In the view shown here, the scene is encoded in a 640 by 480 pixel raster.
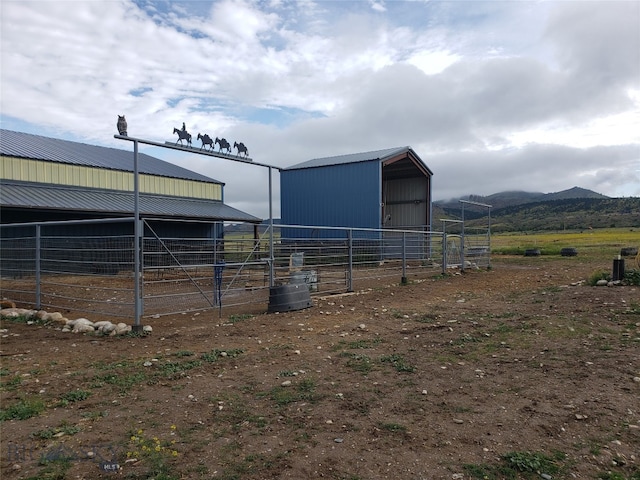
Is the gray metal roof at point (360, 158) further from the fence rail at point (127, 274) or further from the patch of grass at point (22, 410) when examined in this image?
the patch of grass at point (22, 410)

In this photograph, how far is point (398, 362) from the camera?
546 cm

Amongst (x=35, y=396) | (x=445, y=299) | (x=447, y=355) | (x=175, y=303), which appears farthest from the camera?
(x=445, y=299)

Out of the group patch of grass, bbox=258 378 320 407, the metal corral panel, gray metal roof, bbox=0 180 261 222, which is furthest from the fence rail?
the metal corral panel

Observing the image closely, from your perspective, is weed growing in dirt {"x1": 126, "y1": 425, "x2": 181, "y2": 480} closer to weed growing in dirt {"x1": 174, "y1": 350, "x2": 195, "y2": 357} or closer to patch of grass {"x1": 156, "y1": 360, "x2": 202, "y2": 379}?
patch of grass {"x1": 156, "y1": 360, "x2": 202, "y2": 379}

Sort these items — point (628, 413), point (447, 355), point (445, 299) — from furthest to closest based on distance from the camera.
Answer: point (445, 299)
point (447, 355)
point (628, 413)

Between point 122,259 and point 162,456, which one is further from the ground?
point 122,259

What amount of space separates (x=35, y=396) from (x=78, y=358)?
4.97 ft

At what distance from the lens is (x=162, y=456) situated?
3156 millimetres

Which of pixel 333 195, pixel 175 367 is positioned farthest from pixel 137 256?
pixel 333 195

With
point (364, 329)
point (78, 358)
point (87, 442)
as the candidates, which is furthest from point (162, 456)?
point (364, 329)

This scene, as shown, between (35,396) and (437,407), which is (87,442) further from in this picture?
(437,407)

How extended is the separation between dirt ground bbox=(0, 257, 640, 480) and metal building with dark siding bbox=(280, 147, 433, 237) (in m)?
15.5

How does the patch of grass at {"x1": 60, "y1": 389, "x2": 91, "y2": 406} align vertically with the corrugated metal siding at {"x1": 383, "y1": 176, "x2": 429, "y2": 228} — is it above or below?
below

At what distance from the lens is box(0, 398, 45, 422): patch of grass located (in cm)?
394
